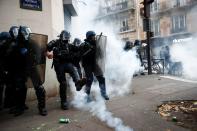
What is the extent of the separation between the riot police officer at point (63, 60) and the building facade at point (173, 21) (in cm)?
Answer: 2477

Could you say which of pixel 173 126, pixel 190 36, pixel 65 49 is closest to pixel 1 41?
pixel 65 49

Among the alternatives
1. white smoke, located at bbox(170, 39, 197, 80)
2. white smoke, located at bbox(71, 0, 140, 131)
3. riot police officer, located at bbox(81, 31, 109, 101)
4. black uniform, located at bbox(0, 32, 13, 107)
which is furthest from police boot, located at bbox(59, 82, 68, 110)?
white smoke, located at bbox(170, 39, 197, 80)

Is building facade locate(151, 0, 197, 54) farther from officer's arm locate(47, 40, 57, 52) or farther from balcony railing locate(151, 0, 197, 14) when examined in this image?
officer's arm locate(47, 40, 57, 52)

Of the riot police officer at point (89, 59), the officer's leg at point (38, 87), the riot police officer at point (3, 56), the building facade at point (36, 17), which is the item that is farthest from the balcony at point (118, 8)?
the officer's leg at point (38, 87)

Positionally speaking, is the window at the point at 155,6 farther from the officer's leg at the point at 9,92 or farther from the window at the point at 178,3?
the officer's leg at the point at 9,92

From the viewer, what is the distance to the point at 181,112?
6.60m

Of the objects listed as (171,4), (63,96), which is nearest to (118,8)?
(171,4)

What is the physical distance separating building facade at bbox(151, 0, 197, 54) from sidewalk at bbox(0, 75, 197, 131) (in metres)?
23.4

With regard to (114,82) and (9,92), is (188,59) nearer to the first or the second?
(114,82)

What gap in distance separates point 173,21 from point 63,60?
94.3 feet

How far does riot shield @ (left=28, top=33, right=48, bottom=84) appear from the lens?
6605 millimetres

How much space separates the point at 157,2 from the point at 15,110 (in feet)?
103

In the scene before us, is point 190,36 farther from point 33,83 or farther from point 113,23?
point 33,83

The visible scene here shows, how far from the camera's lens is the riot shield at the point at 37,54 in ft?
21.7
